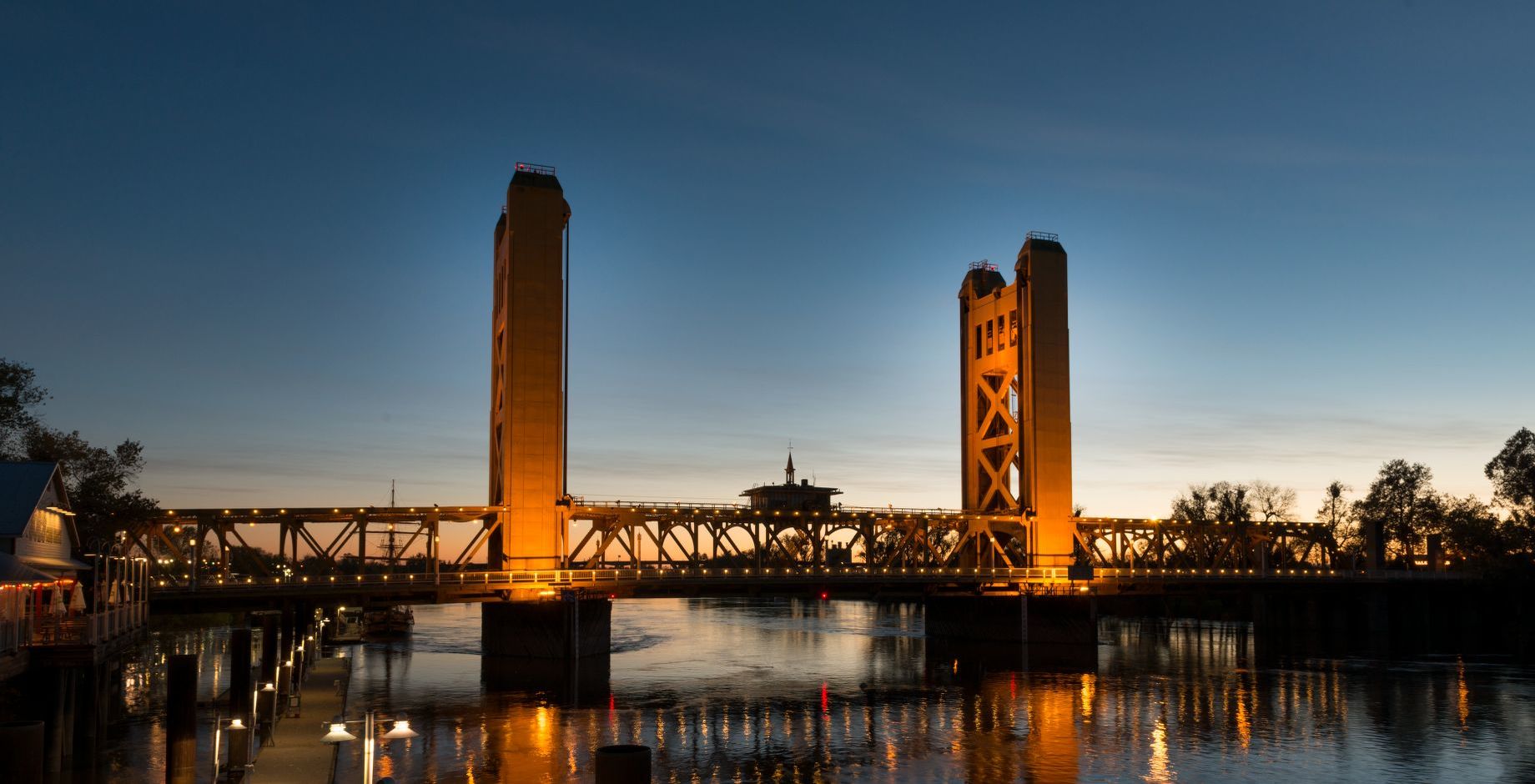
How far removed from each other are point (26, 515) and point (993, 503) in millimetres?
73819

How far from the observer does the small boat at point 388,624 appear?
106 m

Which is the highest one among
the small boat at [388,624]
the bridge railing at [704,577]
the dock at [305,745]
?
the bridge railing at [704,577]

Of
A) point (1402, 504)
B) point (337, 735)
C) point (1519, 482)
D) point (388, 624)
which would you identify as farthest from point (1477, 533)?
point (337, 735)

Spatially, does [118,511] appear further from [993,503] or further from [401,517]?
[993,503]

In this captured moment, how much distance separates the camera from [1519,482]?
3856 inches

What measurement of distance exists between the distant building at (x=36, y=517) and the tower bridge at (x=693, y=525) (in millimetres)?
17234

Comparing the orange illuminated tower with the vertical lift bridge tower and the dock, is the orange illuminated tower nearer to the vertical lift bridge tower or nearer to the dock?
the dock

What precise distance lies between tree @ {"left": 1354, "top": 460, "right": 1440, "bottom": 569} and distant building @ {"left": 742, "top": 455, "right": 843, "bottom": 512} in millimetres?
63023

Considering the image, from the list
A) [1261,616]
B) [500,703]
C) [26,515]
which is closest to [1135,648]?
[1261,616]

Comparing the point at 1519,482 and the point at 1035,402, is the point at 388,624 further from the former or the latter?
the point at 1519,482

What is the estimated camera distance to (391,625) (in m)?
107

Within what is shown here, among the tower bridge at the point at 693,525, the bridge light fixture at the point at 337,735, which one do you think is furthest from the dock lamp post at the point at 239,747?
the tower bridge at the point at 693,525

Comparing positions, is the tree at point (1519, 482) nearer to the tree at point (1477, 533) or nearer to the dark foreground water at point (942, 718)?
the tree at point (1477, 533)

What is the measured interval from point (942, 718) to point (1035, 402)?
4285cm
